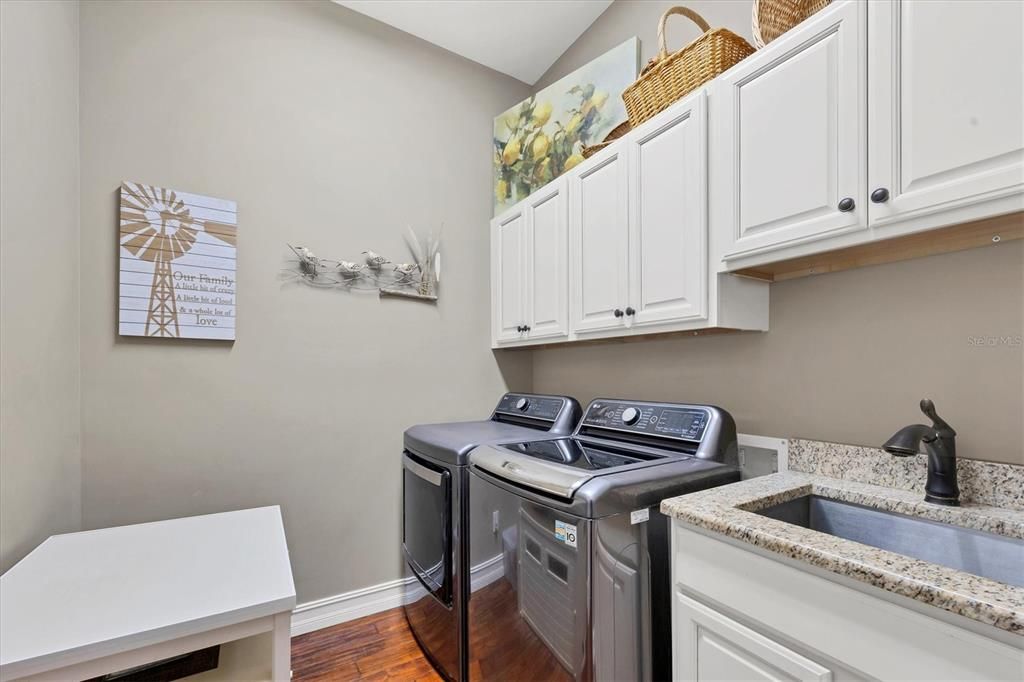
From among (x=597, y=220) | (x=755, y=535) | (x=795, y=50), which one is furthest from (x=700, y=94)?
(x=755, y=535)

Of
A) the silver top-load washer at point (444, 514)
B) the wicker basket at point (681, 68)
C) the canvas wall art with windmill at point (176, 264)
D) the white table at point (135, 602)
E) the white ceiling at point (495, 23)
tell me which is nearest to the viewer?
the white table at point (135, 602)

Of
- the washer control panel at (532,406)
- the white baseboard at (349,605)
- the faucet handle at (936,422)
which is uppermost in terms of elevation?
the faucet handle at (936,422)

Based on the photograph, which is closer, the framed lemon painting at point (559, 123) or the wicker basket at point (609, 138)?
the wicker basket at point (609, 138)

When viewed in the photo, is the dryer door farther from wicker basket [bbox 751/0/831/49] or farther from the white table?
wicker basket [bbox 751/0/831/49]

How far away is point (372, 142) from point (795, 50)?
190 cm

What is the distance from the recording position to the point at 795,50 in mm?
1190

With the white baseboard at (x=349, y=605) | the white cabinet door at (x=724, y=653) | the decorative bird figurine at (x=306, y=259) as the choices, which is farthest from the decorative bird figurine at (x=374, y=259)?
the white cabinet door at (x=724, y=653)

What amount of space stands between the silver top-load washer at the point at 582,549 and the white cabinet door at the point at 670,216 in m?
0.39

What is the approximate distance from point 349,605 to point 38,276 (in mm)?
1796

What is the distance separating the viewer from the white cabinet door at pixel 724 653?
861 mm

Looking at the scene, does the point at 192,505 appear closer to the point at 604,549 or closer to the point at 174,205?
the point at 174,205

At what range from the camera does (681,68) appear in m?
1.53

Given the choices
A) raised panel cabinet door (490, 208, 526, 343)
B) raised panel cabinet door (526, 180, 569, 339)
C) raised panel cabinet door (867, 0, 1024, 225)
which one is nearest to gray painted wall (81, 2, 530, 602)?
raised panel cabinet door (490, 208, 526, 343)

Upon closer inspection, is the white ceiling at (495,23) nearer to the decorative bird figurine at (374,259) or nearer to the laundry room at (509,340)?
the laundry room at (509,340)
